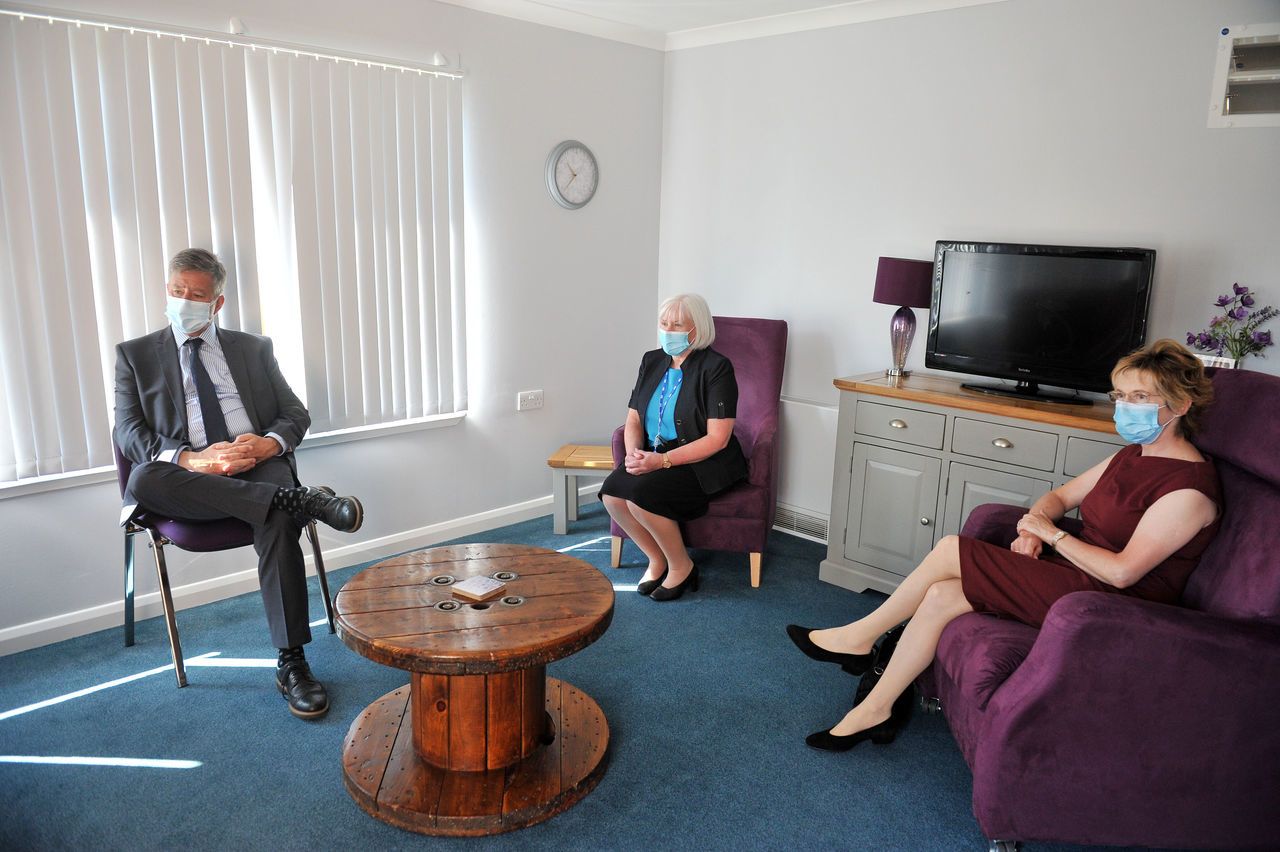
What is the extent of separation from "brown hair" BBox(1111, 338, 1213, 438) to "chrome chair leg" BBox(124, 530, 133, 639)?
10.0 ft

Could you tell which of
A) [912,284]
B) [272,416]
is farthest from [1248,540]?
[272,416]

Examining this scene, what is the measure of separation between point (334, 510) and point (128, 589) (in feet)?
2.69

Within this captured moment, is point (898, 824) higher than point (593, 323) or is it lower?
lower

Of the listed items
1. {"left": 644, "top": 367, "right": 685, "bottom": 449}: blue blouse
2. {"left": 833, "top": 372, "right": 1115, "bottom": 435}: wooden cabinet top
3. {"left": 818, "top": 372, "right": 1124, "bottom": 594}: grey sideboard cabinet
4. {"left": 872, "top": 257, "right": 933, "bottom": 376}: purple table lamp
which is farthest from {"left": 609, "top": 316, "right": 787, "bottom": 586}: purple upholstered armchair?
{"left": 872, "top": 257, "right": 933, "bottom": 376}: purple table lamp

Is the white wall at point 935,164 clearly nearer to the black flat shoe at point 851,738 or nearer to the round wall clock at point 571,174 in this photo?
the round wall clock at point 571,174

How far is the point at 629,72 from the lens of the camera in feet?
14.4

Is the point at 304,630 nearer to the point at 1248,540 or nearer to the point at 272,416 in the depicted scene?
the point at 272,416

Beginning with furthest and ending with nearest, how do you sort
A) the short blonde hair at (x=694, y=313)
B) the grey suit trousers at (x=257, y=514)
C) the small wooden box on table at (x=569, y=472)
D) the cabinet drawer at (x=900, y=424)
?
the small wooden box on table at (x=569, y=472) → the short blonde hair at (x=694, y=313) → the cabinet drawer at (x=900, y=424) → the grey suit trousers at (x=257, y=514)

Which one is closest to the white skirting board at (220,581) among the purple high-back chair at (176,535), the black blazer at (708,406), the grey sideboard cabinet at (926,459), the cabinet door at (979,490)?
the purple high-back chair at (176,535)

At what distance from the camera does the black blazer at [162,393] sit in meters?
2.75

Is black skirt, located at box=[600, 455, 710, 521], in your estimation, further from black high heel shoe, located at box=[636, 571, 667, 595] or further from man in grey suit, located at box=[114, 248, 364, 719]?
man in grey suit, located at box=[114, 248, 364, 719]

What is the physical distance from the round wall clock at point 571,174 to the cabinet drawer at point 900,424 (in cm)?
179

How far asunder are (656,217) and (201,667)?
3109 mm

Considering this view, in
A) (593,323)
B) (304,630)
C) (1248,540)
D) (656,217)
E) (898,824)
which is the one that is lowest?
(898,824)
